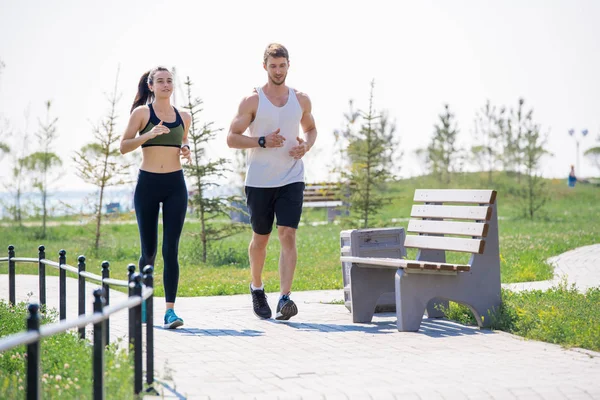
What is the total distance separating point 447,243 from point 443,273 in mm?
547

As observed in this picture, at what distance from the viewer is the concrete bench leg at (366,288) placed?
846 cm

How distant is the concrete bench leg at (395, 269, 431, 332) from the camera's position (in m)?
7.64

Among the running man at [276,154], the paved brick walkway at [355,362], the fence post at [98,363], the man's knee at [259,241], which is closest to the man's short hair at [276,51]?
the running man at [276,154]

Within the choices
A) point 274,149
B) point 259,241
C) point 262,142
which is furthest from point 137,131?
point 259,241

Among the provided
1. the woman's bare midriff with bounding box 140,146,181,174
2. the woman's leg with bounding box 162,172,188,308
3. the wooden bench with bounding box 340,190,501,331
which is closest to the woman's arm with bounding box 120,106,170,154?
the woman's bare midriff with bounding box 140,146,181,174

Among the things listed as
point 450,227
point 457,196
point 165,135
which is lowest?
point 450,227

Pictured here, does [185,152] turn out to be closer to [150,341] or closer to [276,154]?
[276,154]

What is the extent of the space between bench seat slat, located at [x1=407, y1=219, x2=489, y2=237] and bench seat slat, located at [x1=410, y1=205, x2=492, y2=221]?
0.18 feet

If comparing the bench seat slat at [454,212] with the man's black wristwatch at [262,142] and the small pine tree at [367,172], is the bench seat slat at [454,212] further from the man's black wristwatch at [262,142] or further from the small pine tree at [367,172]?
the small pine tree at [367,172]

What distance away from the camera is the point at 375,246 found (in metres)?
8.98

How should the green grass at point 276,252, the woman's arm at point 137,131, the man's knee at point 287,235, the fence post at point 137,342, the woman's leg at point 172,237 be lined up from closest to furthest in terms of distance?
→ the fence post at point 137,342 → the woman's arm at point 137,131 → the woman's leg at point 172,237 → the man's knee at point 287,235 → the green grass at point 276,252

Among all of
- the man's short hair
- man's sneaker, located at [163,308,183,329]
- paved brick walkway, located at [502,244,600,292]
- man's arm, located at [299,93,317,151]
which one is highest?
the man's short hair

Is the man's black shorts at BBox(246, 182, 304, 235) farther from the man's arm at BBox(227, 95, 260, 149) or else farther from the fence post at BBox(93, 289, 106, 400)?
the fence post at BBox(93, 289, 106, 400)

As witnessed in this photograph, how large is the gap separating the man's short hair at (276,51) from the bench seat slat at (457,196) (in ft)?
5.88
